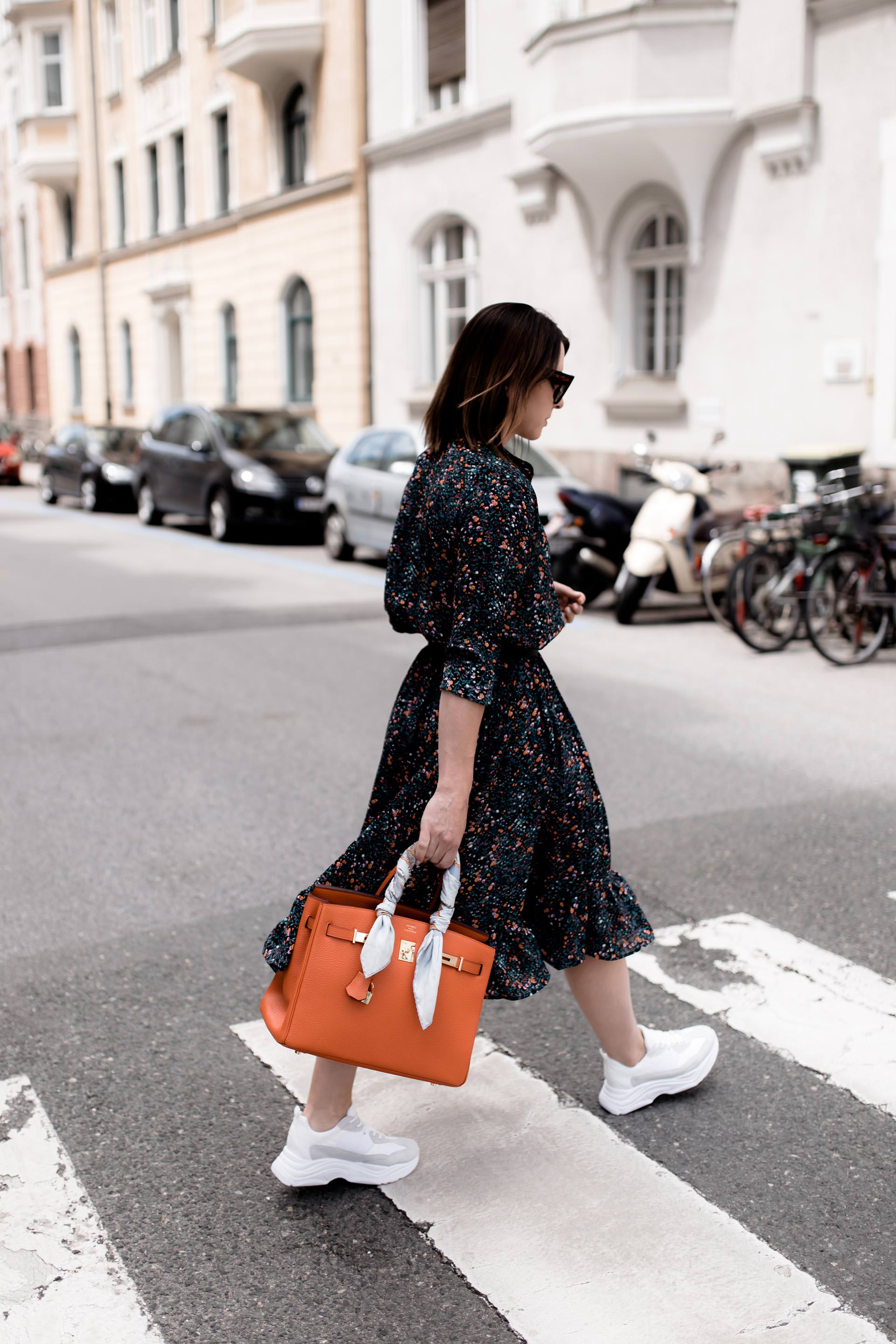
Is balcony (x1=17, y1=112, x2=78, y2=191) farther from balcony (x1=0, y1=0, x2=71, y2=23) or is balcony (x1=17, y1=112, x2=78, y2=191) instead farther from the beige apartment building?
balcony (x1=0, y1=0, x2=71, y2=23)

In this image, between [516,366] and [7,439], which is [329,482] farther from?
[7,439]

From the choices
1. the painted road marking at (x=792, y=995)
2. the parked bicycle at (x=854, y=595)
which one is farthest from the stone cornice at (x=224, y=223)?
the painted road marking at (x=792, y=995)

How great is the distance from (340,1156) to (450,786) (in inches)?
34.3

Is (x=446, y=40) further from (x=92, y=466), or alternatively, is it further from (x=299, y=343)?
(x=92, y=466)

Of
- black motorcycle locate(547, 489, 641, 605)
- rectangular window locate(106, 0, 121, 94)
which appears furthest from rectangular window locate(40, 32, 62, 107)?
black motorcycle locate(547, 489, 641, 605)

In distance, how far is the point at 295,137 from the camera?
2445cm

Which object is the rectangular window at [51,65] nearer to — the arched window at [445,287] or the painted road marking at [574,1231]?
the arched window at [445,287]

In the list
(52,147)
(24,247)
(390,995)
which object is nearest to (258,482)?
(390,995)

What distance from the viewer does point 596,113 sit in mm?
14922

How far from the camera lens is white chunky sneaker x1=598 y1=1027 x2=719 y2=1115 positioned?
3.23 meters

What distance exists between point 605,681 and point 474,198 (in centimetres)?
1257

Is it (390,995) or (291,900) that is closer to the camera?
(390,995)

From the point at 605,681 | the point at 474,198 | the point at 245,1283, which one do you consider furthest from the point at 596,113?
the point at 245,1283

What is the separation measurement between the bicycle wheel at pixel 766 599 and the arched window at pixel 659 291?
23.4 ft
